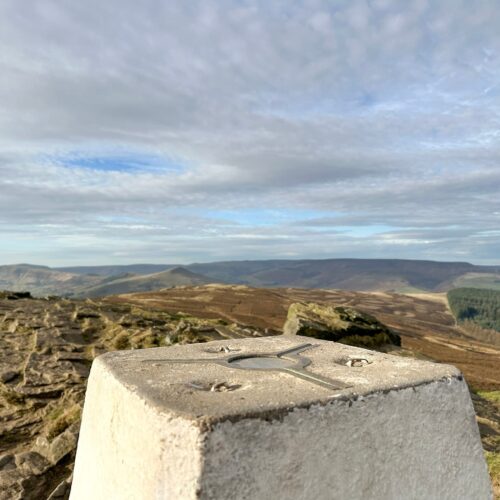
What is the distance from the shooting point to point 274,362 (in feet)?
17.7

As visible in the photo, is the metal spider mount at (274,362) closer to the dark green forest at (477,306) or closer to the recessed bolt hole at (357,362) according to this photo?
the recessed bolt hole at (357,362)

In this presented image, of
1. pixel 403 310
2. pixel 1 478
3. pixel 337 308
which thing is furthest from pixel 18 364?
pixel 403 310

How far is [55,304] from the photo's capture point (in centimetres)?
1656

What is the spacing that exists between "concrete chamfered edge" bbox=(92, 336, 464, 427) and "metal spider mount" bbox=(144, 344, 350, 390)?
1.6 inches

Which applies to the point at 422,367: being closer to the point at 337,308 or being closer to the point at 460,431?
the point at 460,431

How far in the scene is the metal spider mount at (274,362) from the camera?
456 centimetres

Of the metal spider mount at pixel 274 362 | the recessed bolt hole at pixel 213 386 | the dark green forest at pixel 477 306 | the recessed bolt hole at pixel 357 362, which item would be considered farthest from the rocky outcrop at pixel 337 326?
the dark green forest at pixel 477 306

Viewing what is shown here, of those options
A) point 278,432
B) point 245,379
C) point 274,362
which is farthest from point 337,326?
point 278,432

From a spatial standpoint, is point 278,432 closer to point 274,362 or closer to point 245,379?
point 245,379

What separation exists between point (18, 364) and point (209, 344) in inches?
233

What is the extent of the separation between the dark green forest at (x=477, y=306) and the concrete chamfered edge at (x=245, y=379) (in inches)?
6002

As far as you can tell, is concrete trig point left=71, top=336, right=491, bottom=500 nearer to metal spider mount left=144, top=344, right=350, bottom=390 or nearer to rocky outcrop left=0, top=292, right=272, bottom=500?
metal spider mount left=144, top=344, right=350, bottom=390

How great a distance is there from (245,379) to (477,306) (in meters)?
186

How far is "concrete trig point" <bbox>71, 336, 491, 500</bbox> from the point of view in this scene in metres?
3.30
